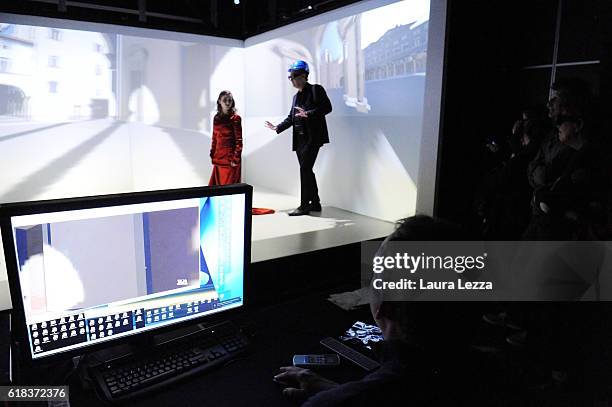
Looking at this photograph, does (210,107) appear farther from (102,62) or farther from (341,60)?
(341,60)

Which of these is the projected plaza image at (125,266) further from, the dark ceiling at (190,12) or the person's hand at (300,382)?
the dark ceiling at (190,12)

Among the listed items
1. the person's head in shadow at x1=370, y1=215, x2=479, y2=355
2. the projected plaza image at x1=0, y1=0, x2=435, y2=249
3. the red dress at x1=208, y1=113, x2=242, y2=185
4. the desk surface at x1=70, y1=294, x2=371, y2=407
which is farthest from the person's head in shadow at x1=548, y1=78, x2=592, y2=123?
the red dress at x1=208, y1=113, x2=242, y2=185

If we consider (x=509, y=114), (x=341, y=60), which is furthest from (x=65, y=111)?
(x=509, y=114)

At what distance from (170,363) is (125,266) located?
0.89 feet

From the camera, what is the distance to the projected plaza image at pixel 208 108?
4.22m

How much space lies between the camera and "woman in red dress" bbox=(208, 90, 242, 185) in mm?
5305

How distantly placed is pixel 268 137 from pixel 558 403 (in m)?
4.69

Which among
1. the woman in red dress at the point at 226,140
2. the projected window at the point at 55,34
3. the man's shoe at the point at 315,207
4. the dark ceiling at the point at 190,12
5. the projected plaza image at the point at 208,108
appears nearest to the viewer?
the projected plaza image at the point at 208,108

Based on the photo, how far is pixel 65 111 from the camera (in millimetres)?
5371

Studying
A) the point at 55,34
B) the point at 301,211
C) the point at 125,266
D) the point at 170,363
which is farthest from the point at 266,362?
the point at 55,34

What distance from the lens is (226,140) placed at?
5414 millimetres

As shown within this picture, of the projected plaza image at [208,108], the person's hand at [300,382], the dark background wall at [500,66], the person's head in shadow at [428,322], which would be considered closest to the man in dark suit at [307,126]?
the projected plaza image at [208,108]

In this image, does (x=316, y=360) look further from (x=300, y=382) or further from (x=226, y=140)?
(x=226, y=140)

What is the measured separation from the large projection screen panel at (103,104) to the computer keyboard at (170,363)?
4.80 m
